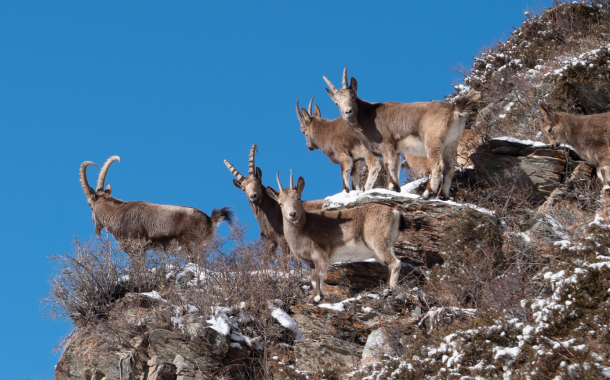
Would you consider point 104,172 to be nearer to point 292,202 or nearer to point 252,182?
point 252,182

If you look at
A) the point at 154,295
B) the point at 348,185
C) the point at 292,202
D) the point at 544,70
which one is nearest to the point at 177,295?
the point at 154,295

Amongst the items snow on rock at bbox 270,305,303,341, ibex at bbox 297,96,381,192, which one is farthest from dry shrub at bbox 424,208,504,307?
ibex at bbox 297,96,381,192

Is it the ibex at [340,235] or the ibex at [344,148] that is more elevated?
the ibex at [344,148]

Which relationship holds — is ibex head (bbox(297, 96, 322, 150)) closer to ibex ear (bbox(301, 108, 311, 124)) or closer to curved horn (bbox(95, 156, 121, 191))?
ibex ear (bbox(301, 108, 311, 124))

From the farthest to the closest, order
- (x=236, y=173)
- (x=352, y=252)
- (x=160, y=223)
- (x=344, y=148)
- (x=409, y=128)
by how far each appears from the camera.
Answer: (x=160, y=223) < (x=344, y=148) < (x=236, y=173) < (x=409, y=128) < (x=352, y=252)

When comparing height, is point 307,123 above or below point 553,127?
above

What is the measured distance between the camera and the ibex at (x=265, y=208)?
14.2 metres

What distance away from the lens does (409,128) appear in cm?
1366

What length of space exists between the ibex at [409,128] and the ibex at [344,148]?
0.63 meters

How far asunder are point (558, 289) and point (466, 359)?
1.58 meters

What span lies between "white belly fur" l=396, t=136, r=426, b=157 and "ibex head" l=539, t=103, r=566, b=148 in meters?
2.92

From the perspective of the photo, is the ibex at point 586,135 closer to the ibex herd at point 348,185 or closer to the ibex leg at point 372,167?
the ibex herd at point 348,185

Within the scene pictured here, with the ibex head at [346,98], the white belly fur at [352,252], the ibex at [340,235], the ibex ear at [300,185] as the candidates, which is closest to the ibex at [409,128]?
the ibex head at [346,98]

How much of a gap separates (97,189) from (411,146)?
871 cm
